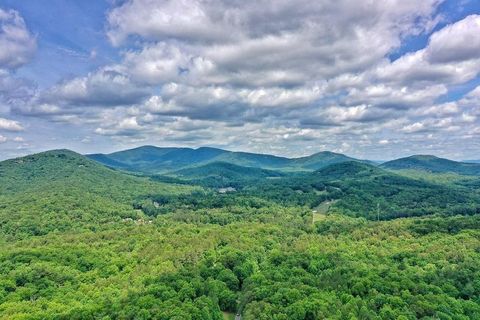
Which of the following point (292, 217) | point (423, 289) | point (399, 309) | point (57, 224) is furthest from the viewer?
point (292, 217)

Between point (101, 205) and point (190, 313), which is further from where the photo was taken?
point (101, 205)

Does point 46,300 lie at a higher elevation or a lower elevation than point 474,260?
lower

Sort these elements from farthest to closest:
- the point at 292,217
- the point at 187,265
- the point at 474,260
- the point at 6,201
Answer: the point at 6,201
the point at 292,217
the point at 187,265
the point at 474,260

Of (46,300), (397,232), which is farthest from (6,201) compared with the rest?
(397,232)

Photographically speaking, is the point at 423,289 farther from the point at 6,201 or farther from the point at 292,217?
the point at 6,201

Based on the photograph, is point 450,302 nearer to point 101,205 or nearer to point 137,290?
point 137,290

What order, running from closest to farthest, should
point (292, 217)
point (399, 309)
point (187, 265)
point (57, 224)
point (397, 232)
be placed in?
1. point (399, 309)
2. point (187, 265)
3. point (397, 232)
4. point (57, 224)
5. point (292, 217)

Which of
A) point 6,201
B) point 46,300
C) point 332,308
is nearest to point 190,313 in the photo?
point 332,308

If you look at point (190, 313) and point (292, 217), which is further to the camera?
point (292, 217)

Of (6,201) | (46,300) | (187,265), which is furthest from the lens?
(6,201)
